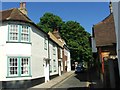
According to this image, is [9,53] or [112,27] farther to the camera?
[112,27]

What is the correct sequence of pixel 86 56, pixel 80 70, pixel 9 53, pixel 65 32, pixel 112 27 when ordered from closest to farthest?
pixel 9 53 → pixel 112 27 → pixel 80 70 → pixel 86 56 → pixel 65 32

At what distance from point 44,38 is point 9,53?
24.0ft

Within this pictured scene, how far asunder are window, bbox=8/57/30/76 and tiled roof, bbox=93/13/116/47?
294 inches

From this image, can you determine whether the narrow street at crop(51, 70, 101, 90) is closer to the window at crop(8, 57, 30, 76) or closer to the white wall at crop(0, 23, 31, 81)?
the window at crop(8, 57, 30, 76)

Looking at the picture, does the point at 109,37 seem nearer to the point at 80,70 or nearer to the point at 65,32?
the point at 80,70

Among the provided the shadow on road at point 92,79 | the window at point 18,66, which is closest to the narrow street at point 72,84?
the shadow on road at point 92,79

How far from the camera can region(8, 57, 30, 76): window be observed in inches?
805

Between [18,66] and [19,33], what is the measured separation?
300 centimetres

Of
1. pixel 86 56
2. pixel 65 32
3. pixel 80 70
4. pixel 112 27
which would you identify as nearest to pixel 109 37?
pixel 112 27

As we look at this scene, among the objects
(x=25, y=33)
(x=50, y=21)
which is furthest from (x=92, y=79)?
(x=50, y=21)

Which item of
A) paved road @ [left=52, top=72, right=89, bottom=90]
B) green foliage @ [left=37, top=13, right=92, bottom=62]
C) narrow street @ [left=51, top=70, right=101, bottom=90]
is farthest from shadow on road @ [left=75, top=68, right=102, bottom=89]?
green foliage @ [left=37, top=13, right=92, bottom=62]

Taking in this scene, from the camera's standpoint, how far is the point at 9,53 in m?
20.5

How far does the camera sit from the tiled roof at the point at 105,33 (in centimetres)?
2355

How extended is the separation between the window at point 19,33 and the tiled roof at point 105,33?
286 inches
